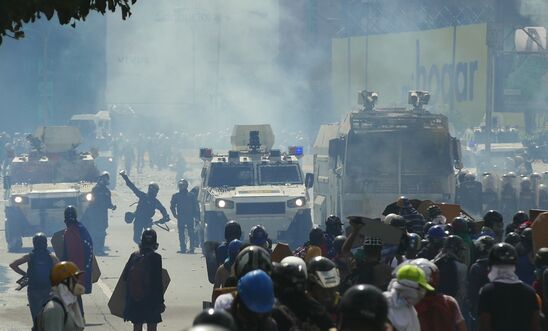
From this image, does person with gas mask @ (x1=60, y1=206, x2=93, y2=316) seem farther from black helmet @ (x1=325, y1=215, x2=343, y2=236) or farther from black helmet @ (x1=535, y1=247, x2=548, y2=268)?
black helmet @ (x1=535, y1=247, x2=548, y2=268)

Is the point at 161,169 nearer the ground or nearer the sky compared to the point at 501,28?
nearer the ground

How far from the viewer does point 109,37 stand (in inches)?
4471

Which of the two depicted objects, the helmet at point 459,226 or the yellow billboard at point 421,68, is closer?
the helmet at point 459,226

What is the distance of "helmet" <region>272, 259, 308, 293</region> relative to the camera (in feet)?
24.6

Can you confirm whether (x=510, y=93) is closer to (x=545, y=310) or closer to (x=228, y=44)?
(x=228, y=44)

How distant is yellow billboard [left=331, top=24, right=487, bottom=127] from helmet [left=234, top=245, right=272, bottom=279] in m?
54.3

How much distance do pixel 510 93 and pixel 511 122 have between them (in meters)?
4.21

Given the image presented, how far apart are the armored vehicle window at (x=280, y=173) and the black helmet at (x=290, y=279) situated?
19.4 metres

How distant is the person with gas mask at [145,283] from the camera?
44.7ft

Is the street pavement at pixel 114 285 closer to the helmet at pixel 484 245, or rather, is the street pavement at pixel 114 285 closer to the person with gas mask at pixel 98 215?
the person with gas mask at pixel 98 215

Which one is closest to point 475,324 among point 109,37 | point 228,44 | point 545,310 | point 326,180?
point 545,310

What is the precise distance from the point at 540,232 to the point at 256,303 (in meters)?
5.52

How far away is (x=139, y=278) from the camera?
1368 cm

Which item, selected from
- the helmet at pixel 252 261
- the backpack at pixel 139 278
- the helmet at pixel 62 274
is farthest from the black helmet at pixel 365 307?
the backpack at pixel 139 278
